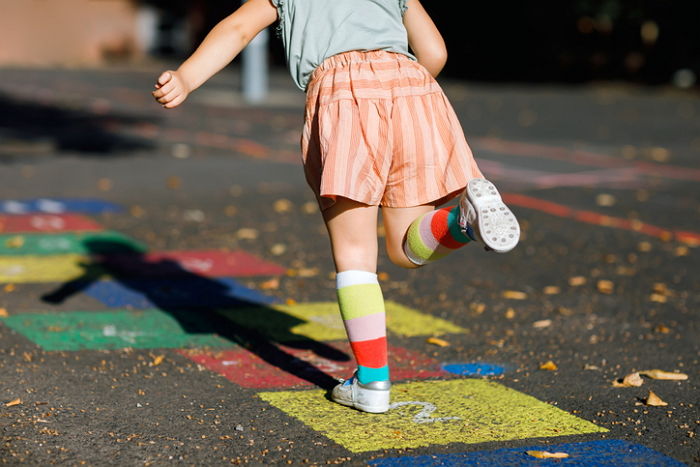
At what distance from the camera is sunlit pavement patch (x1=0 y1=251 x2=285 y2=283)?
21.4 ft

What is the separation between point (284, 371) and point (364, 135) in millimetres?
1271

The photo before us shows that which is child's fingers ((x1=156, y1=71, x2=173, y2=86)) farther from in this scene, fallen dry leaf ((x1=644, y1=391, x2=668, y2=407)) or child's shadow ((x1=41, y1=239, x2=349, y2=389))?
fallen dry leaf ((x1=644, y1=391, x2=668, y2=407))

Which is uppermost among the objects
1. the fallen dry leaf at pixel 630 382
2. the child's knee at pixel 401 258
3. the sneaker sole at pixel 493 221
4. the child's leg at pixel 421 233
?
the sneaker sole at pixel 493 221

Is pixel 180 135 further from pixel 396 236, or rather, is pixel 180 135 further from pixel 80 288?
pixel 396 236

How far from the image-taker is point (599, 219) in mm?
9031

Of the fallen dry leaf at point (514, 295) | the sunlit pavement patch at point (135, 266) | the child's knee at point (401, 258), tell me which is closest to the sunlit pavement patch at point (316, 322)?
the fallen dry leaf at point (514, 295)

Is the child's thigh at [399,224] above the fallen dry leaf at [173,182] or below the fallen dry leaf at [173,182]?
above

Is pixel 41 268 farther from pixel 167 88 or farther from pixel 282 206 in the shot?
pixel 167 88

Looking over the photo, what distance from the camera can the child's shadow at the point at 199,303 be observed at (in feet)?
16.2

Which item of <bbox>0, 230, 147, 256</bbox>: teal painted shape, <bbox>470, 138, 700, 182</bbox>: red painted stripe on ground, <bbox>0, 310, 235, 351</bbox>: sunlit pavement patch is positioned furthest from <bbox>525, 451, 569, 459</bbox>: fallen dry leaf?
<bbox>470, 138, 700, 182</bbox>: red painted stripe on ground

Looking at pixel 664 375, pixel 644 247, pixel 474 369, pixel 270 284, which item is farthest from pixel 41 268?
pixel 644 247

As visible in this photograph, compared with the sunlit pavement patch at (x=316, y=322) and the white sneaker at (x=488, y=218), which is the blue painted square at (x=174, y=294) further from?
the white sneaker at (x=488, y=218)

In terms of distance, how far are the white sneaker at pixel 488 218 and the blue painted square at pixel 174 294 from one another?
2.42 metres

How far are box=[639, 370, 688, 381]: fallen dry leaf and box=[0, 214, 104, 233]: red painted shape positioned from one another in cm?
460
